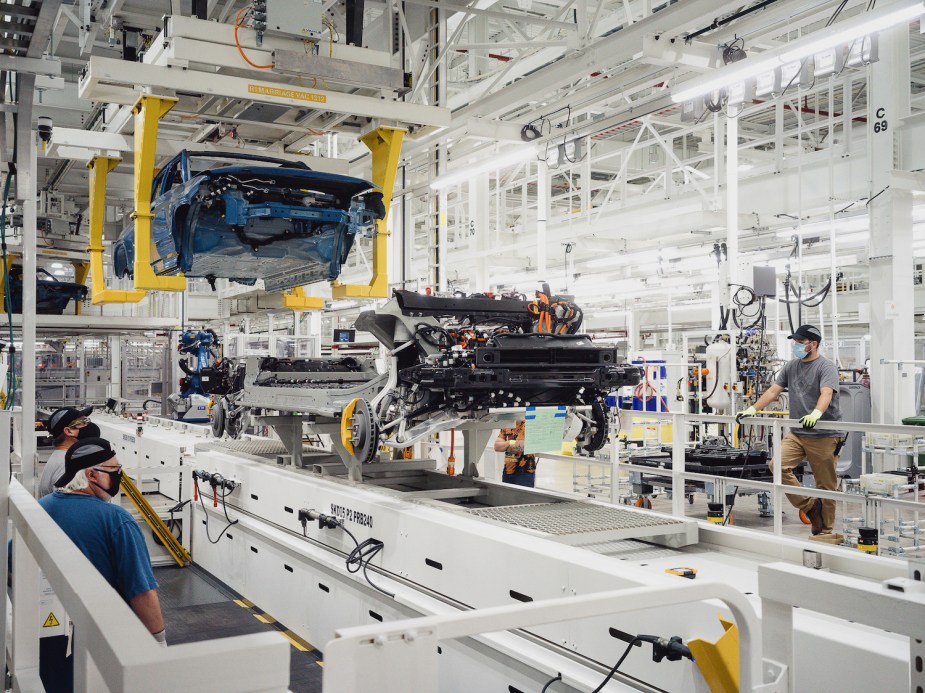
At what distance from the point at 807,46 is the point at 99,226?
574cm

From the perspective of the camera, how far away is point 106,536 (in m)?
3.49

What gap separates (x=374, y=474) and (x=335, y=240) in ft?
5.77

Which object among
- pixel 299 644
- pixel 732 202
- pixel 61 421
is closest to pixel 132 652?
pixel 61 421

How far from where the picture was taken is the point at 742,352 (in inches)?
413

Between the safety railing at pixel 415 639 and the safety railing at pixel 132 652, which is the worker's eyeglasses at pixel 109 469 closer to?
the safety railing at pixel 132 652

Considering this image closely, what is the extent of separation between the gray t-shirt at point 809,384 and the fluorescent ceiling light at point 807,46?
2.72 metres

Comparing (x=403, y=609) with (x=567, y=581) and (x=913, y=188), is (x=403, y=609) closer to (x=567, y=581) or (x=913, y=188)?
(x=567, y=581)

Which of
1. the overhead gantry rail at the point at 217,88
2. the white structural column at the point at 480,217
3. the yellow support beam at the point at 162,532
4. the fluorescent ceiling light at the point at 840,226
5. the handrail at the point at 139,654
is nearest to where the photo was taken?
the handrail at the point at 139,654

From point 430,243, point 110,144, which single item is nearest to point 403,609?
point 110,144

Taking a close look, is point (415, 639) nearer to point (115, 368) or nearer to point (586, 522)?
point (586, 522)

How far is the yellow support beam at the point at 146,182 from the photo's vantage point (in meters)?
5.21

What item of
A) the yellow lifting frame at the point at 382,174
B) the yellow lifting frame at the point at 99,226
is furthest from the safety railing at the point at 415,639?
the yellow lifting frame at the point at 99,226

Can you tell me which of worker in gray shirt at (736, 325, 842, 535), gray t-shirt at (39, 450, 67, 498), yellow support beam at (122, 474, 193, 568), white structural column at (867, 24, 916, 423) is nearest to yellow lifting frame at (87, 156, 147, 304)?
yellow support beam at (122, 474, 193, 568)

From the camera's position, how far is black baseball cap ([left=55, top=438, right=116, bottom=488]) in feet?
11.7
